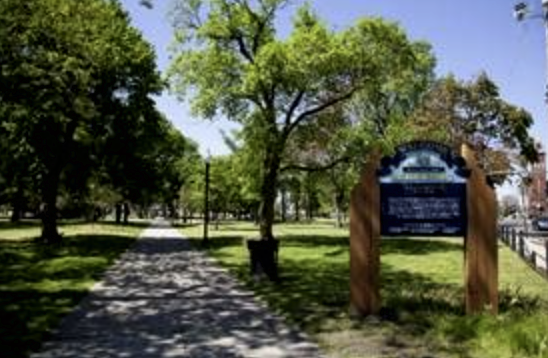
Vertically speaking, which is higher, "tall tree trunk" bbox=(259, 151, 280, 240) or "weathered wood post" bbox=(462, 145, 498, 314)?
"tall tree trunk" bbox=(259, 151, 280, 240)

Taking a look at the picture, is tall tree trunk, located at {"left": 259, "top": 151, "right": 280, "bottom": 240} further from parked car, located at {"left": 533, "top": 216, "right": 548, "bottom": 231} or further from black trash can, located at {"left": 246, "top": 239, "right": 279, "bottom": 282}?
parked car, located at {"left": 533, "top": 216, "right": 548, "bottom": 231}

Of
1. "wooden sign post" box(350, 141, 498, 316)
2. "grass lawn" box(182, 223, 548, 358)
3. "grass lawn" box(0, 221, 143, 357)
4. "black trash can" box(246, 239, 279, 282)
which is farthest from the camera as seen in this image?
"black trash can" box(246, 239, 279, 282)

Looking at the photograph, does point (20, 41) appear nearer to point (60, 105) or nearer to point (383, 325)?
point (60, 105)

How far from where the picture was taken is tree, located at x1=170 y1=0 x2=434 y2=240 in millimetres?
36250

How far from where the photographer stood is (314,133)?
41.6 metres

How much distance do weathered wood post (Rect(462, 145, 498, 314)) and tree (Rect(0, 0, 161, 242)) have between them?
16098 mm

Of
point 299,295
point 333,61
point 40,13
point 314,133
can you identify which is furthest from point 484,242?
point 314,133

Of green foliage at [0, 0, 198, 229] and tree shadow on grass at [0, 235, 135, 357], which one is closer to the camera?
tree shadow on grass at [0, 235, 135, 357]

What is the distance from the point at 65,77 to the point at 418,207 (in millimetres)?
18917

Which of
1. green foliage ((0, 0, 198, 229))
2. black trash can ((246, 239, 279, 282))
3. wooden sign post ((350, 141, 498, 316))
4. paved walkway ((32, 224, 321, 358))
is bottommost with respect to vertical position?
paved walkway ((32, 224, 321, 358))

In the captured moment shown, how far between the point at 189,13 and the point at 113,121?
6218 mm

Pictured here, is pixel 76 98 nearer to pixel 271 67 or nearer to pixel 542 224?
pixel 271 67

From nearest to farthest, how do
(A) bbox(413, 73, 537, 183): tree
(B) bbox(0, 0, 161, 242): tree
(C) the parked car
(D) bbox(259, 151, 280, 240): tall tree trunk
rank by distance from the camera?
1. (B) bbox(0, 0, 161, 242): tree
2. (D) bbox(259, 151, 280, 240): tall tree trunk
3. (A) bbox(413, 73, 537, 183): tree
4. (C) the parked car

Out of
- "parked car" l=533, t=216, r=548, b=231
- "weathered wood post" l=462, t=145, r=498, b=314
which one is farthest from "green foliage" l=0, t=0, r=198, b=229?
"parked car" l=533, t=216, r=548, b=231
